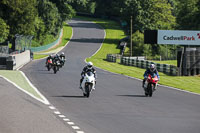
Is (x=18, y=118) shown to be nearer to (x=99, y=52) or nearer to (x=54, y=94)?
(x=54, y=94)

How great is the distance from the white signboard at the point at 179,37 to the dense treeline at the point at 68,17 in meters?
25.3

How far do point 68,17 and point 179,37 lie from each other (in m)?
48.7

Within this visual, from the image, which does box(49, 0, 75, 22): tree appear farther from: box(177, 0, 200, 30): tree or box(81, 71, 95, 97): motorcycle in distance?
box(81, 71, 95, 97): motorcycle in distance

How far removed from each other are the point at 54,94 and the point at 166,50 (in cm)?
6300

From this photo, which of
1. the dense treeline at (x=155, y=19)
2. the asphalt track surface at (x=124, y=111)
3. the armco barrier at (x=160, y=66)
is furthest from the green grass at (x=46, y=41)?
the asphalt track surface at (x=124, y=111)

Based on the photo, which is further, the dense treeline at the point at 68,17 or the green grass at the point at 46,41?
the green grass at the point at 46,41

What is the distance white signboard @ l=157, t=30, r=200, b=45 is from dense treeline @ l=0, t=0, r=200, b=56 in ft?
83.2

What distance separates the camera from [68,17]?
96.5 m

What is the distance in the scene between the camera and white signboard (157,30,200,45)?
167 ft

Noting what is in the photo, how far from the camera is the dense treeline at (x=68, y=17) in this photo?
7094cm

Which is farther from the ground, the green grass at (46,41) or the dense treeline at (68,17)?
the dense treeline at (68,17)

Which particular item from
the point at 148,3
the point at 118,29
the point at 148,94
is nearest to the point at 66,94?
the point at 148,94

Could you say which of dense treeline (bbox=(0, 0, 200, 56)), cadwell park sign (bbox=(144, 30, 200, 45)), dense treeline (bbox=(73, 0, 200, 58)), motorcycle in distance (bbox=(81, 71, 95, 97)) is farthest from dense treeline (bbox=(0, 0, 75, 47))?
motorcycle in distance (bbox=(81, 71, 95, 97))

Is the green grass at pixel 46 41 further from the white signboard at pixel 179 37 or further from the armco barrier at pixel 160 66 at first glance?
the white signboard at pixel 179 37
